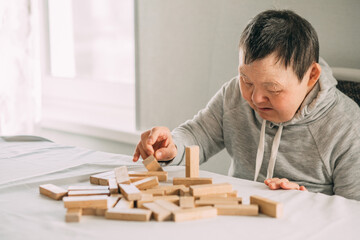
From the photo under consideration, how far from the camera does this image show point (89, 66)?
3.05 m

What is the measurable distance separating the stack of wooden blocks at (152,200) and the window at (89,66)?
1.67 meters

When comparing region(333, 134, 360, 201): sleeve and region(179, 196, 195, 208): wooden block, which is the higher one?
region(179, 196, 195, 208): wooden block

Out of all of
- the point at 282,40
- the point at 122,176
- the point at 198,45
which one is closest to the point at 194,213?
the point at 122,176

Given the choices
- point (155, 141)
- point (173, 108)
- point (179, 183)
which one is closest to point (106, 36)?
point (173, 108)

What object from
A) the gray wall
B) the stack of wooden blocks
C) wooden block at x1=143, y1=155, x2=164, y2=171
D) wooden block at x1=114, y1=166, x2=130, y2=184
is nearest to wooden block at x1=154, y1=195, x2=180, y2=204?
the stack of wooden blocks

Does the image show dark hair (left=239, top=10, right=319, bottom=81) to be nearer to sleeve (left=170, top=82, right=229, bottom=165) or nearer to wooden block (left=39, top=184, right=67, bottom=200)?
sleeve (left=170, top=82, right=229, bottom=165)

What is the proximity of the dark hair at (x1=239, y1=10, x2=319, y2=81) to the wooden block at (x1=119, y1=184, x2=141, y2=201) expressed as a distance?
0.50 metres

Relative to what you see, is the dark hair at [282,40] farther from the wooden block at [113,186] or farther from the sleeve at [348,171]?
the wooden block at [113,186]

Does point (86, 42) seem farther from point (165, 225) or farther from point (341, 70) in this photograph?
point (165, 225)

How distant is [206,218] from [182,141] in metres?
0.58

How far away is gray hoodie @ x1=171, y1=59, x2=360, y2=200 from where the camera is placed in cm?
131

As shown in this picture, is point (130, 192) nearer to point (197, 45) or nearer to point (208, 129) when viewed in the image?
point (208, 129)

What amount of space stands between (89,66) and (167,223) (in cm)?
236

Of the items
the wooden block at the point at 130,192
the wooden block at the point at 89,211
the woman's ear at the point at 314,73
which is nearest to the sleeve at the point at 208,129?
the woman's ear at the point at 314,73
